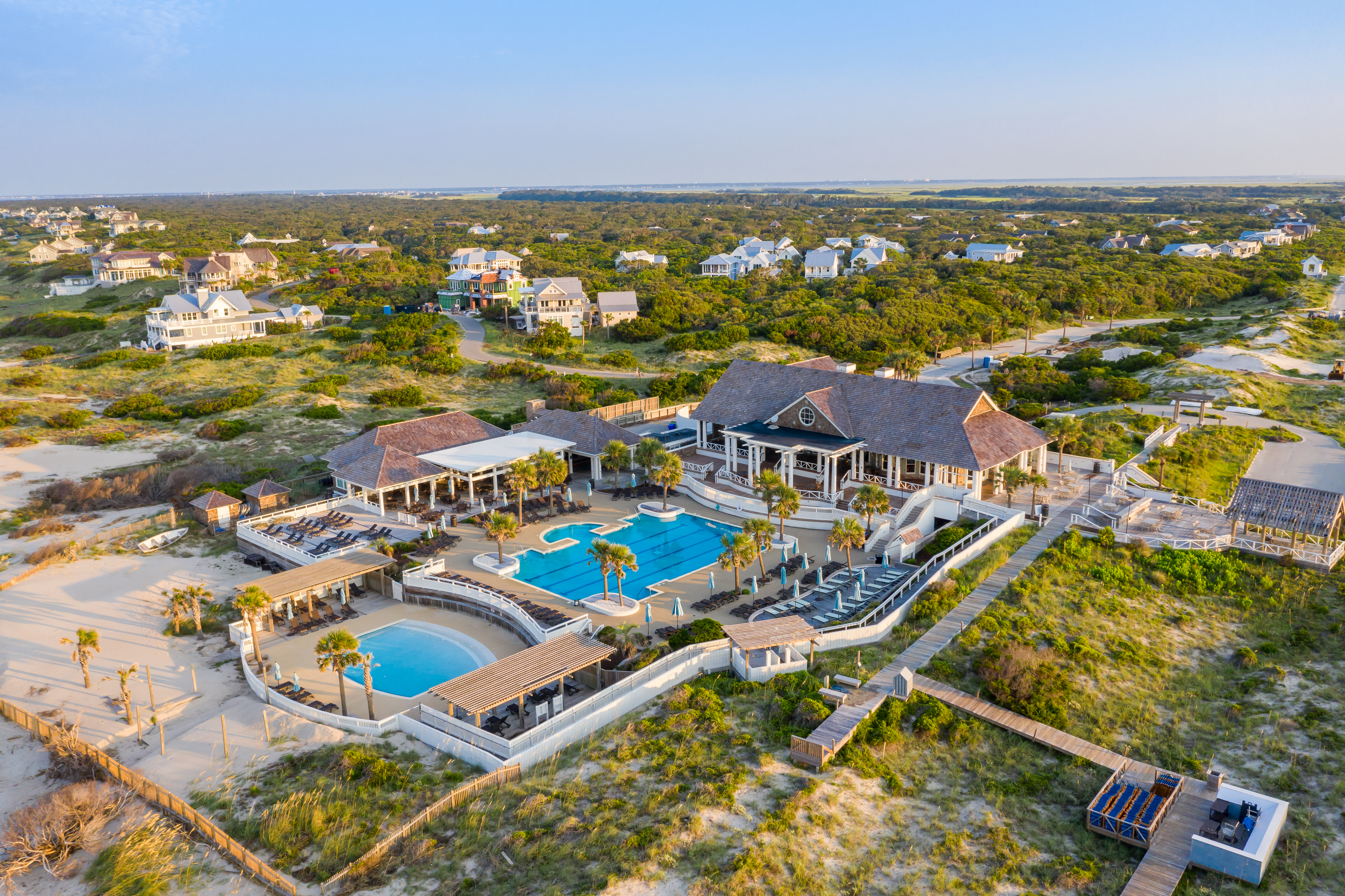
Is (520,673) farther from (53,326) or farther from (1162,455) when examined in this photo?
(53,326)

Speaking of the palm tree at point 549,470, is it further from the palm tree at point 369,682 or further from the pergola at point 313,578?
the palm tree at point 369,682

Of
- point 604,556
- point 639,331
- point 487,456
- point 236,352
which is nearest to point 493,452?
point 487,456

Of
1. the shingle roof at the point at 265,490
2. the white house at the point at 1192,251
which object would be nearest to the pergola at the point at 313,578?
the shingle roof at the point at 265,490

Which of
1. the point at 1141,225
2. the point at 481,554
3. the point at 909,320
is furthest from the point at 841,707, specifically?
the point at 1141,225

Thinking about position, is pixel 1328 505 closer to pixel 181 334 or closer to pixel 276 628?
pixel 276 628

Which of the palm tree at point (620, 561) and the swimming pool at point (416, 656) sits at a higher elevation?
the palm tree at point (620, 561)

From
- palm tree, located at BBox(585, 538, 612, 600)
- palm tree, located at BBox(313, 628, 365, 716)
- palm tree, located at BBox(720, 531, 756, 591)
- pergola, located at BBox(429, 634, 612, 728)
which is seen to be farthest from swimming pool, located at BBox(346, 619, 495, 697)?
palm tree, located at BBox(720, 531, 756, 591)
